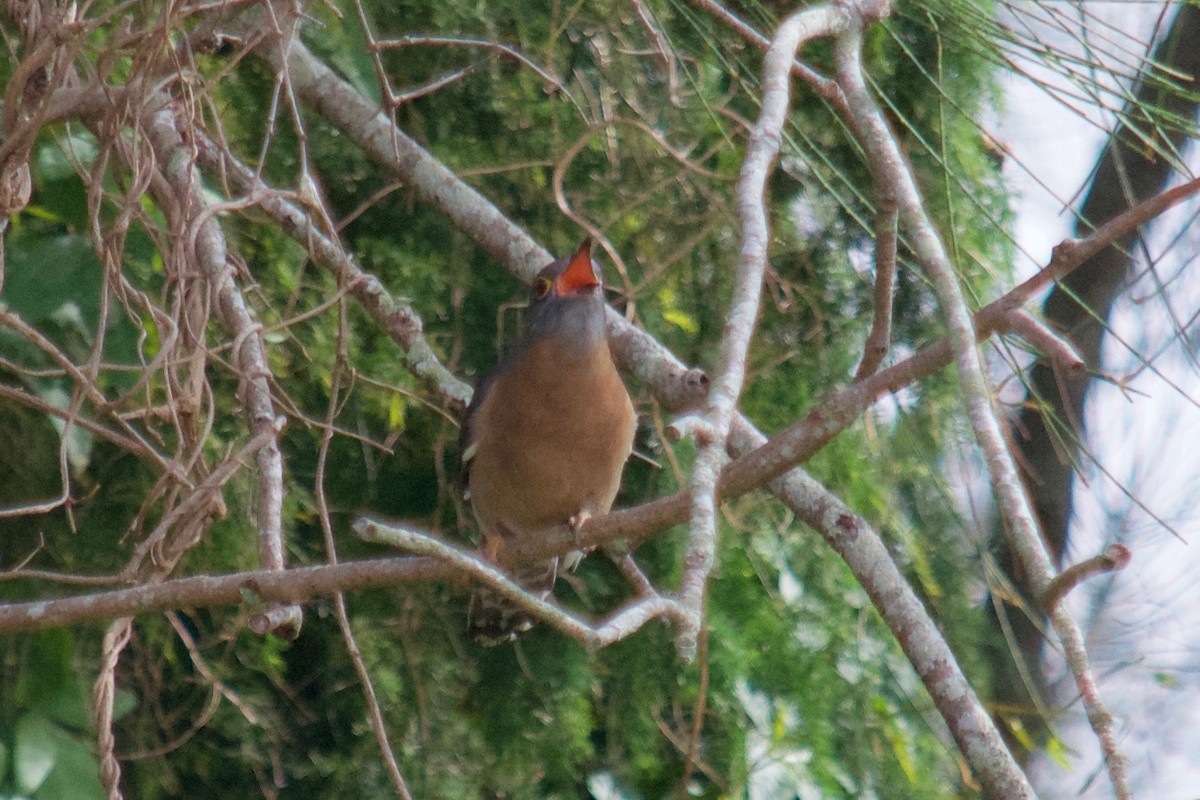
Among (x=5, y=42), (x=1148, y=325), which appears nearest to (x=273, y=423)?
(x=5, y=42)

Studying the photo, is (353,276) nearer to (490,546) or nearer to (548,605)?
(490,546)

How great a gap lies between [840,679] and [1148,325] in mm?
2476

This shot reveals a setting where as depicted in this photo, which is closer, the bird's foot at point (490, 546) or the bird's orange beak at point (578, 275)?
the bird's foot at point (490, 546)

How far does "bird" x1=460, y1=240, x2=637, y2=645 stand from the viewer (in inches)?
142

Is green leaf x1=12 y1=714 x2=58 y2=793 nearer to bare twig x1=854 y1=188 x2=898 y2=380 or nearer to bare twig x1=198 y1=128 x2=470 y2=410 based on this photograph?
bare twig x1=198 y1=128 x2=470 y2=410

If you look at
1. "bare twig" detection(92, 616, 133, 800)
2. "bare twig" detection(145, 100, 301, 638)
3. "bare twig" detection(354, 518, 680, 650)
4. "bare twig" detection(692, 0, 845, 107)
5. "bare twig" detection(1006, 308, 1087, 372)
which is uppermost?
"bare twig" detection(1006, 308, 1087, 372)

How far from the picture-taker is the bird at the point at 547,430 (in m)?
3.61

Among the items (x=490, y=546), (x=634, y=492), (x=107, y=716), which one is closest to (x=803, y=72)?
(x=490, y=546)

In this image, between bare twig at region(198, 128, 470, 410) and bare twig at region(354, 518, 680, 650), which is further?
bare twig at region(198, 128, 470, 410)

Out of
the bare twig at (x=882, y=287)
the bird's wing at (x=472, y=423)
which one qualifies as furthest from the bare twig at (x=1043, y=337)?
the bird's wing at (x=472, y=423)

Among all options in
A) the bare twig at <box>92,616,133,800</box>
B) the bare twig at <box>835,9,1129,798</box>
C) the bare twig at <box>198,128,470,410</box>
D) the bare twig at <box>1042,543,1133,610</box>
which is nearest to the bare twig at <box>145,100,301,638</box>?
the bare twig at <box>198,128,470,410</box>

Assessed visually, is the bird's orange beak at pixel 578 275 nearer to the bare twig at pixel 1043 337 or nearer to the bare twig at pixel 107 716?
the bare twig at pixel 107 716

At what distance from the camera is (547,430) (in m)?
3.75

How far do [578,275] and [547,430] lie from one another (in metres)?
0.45
